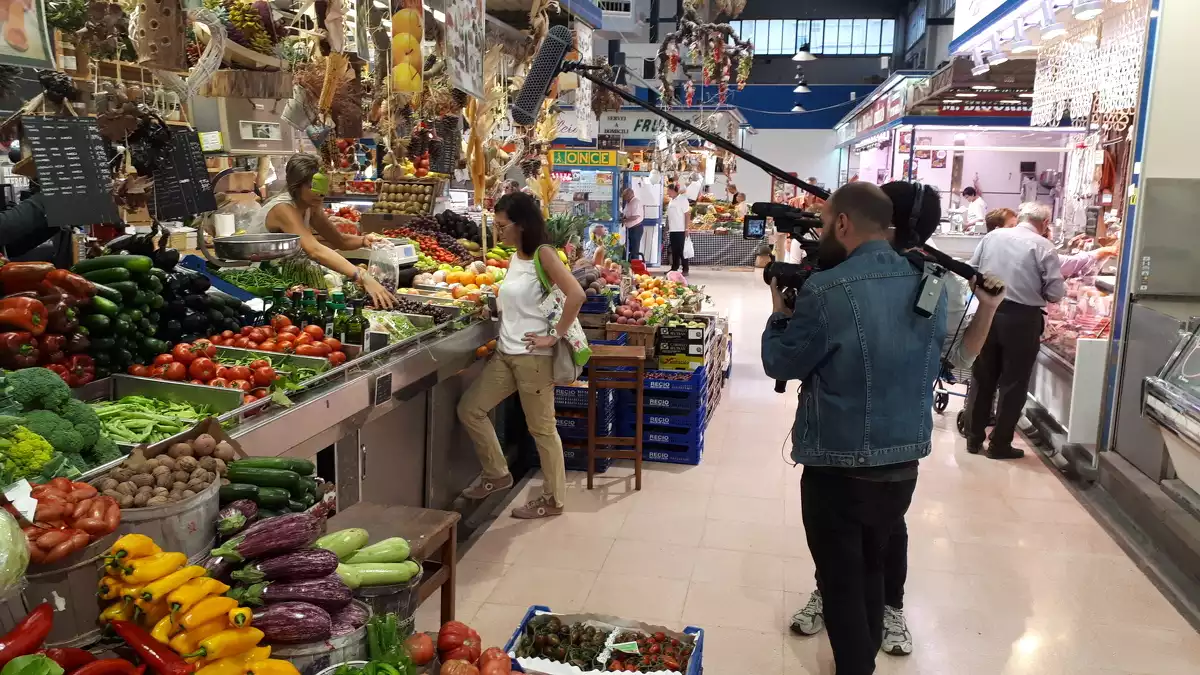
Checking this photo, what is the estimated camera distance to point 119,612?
175 centimetres

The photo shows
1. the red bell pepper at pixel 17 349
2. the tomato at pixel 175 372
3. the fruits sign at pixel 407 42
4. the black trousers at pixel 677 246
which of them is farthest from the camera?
the black trousers at pixel 677 246

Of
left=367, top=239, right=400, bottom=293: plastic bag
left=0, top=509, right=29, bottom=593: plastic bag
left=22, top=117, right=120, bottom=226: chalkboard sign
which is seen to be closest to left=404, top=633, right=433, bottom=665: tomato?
left=0, top=509, right=29, bottom=593: plastic bag

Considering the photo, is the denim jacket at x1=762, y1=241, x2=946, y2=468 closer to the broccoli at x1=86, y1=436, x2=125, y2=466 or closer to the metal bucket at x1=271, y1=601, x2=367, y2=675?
the metal bucket at x1=271, y1=601, x2=367, y2=675

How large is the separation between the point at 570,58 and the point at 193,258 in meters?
3.08

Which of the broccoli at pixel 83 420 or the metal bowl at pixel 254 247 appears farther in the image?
the metal bowl at pixel 254 247

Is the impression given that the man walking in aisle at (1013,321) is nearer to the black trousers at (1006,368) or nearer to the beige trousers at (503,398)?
the black trousers at (1006,368)

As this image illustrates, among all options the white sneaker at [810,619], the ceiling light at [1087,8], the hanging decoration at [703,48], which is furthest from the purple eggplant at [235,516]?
the hanging decoration at [703,48]

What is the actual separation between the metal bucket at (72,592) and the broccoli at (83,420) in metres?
0.56

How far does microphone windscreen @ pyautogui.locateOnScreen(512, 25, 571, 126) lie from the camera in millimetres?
5434

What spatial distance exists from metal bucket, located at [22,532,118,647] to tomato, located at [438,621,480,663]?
78 centimetres

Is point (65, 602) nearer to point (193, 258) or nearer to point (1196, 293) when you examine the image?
point (193, 258)

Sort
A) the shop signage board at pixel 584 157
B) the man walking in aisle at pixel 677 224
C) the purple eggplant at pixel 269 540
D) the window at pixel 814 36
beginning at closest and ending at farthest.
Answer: the purple eggplant at pixel 269 540 → the shop signage board at pixel 584 157 → the man walking in aisle at pixel 677 224 → the window at pixel 814 36

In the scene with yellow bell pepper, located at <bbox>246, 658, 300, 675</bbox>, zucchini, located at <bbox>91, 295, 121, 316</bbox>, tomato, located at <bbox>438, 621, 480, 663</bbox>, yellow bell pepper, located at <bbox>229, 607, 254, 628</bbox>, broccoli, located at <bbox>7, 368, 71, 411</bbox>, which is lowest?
tomato, located at <bbox>438, 621, 480, 663</bbox>

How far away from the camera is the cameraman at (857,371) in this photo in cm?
273
